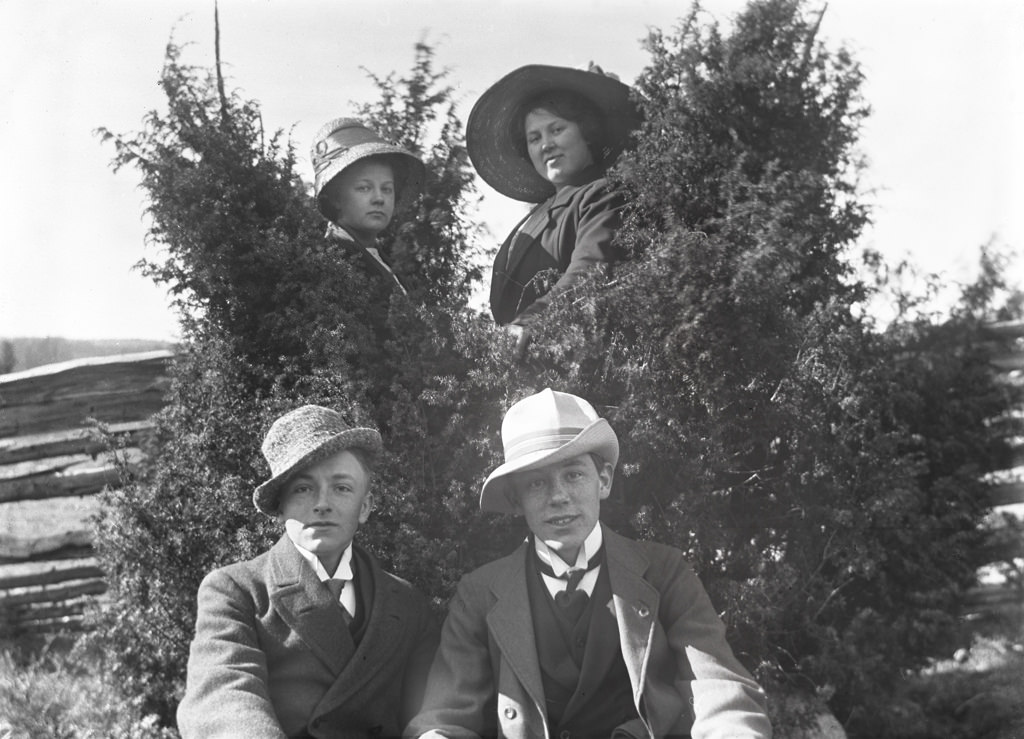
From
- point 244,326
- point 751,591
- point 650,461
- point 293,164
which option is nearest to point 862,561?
point 751,591

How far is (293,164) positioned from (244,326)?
0.99 meters

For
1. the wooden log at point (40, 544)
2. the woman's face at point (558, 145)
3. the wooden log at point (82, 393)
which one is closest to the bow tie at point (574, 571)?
the woman's face at point (558, 145)

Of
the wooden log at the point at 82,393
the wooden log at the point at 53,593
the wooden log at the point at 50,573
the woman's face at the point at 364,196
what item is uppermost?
the woman's face at the point at 364,196

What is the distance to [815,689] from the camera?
427 cm

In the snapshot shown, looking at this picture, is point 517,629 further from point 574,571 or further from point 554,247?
point 554,247

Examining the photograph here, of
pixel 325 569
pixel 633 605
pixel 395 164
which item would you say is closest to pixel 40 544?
pixel 395 164

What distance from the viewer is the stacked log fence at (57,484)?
6477 mm

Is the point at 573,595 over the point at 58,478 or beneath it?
beneath

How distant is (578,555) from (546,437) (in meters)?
0.44

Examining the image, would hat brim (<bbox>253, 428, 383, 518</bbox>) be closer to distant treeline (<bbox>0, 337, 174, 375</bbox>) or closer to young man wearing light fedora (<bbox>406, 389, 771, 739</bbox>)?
young man wearing light fedora (<bbox>406, 389, 771, 739</bbox>)

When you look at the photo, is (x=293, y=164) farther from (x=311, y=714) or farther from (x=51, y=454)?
(x=51, y=454)

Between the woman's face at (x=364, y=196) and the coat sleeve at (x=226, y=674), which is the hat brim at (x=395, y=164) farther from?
the coat sleeve at (x=226, y=674)

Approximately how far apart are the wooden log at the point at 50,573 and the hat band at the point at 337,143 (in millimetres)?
3571

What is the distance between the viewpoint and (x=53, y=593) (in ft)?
21.6
